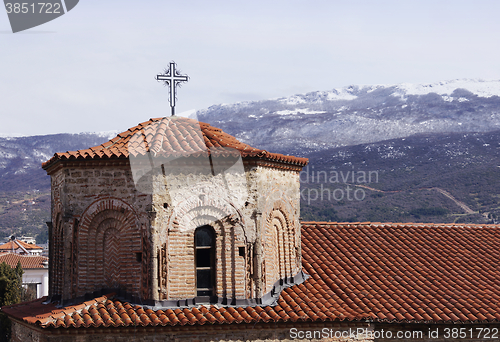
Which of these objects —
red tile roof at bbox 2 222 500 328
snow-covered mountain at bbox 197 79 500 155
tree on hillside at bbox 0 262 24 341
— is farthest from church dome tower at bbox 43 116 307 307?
snow-covered mountain at bbox 197 79 500 155

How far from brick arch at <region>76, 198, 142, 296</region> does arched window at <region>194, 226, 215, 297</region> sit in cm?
123

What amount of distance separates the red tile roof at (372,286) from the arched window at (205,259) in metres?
0.55

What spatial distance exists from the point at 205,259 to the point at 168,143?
8.61ft

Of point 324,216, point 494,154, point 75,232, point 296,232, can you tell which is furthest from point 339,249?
point 494,154

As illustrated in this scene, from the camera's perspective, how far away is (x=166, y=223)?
11242 mm

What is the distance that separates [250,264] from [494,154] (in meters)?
89.0

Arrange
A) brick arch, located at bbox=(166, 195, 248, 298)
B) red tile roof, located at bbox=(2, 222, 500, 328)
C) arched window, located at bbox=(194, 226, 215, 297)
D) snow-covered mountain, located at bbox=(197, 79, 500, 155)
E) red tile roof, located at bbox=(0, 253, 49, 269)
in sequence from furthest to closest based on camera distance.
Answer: snow-covered mountain, located at bbox=(197, 79, 500, 155) → red tile roof, located at bbox=(0, 253, 49, 269) → arched window, located at bbox=(194, 226, 215, 297) → brick arch, located at bbox=(166, 195, 248, 298) → red tile roof, located at bbox=(2, 222, 500, 328)

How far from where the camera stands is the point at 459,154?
3706 inches

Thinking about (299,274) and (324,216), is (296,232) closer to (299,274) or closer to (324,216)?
(299,274)

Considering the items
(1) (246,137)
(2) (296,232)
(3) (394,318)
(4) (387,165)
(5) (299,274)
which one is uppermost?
(1) (246,137)

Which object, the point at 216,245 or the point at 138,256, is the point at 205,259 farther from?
the point at 138,256

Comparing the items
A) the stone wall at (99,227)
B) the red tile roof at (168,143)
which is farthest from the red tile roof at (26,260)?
the stone wall at (99,227)

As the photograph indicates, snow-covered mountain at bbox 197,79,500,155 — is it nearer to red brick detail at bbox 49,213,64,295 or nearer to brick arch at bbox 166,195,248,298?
red brick detail at bbox 49,213,64,295

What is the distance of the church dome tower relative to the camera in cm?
1120
